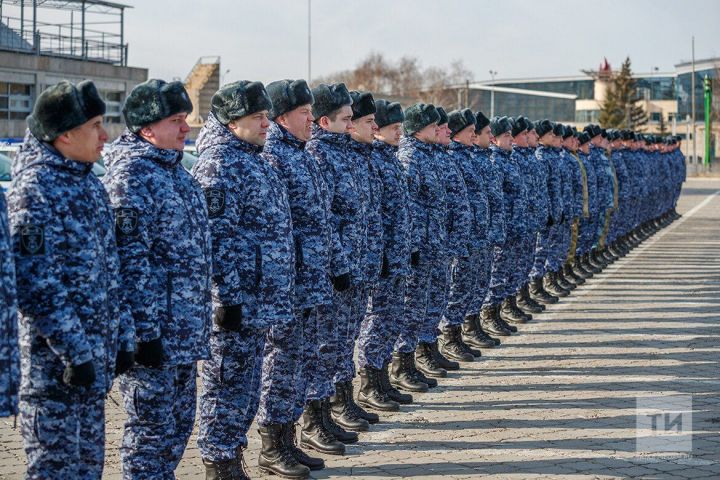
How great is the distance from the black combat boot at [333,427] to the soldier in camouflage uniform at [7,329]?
314cm

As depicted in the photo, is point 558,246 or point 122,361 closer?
point 122,361

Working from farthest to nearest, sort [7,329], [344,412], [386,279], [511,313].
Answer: [511,313] < [386,279] < [344,412] < [7,329]

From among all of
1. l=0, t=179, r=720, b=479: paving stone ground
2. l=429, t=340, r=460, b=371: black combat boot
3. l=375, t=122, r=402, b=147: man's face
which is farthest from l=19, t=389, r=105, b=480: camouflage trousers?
l=429, t=340, r=460, b=371: black combat boot

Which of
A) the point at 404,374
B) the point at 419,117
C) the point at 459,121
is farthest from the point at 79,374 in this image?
the point at 459,121

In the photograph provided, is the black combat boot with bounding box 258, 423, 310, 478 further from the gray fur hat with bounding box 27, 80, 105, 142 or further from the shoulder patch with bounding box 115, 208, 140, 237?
the gray fur hat with bounding box 27, 80, 105, 142

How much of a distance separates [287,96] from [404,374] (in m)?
2.98

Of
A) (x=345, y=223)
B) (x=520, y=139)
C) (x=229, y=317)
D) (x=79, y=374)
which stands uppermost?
(x=520, y=139)

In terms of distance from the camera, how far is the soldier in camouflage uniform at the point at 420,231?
28.7 feet

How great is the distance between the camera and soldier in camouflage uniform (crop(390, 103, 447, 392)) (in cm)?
874

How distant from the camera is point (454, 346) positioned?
33.1 ft

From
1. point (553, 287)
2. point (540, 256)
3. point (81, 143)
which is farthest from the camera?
point (553, 287)

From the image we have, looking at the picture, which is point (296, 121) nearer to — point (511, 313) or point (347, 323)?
point (347, 323)

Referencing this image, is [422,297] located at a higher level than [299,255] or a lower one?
lower

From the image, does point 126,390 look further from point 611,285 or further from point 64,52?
point 64,52
